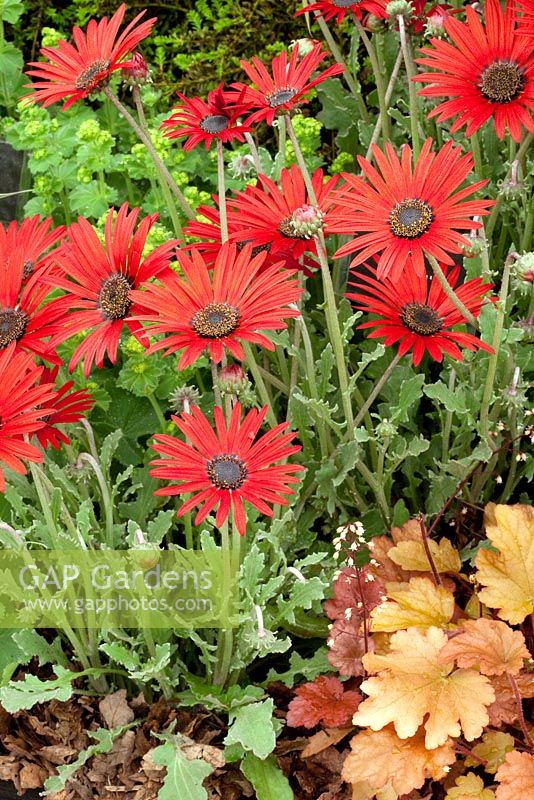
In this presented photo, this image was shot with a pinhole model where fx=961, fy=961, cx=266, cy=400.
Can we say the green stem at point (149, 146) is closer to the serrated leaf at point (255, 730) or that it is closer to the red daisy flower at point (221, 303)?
the red daisy flower at point (221, 303)

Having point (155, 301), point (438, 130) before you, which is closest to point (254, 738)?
point (155, 301)

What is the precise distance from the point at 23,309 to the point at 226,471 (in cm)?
40

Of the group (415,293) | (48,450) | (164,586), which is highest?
(415,293)

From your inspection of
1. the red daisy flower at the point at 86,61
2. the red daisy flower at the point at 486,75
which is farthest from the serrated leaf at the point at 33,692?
the red daisy flower at the point at 486,75

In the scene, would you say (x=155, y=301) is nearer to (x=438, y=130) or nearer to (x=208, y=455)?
(x=208, y=455)

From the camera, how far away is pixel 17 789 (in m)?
1.70

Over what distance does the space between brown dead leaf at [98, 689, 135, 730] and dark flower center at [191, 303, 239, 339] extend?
2.33ft

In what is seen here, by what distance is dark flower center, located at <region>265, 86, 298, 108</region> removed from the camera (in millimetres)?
1585

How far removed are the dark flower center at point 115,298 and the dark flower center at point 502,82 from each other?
0.66m

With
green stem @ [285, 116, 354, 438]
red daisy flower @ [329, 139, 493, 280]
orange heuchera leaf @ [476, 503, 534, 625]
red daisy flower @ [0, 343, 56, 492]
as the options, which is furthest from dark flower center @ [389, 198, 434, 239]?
red daisy flower @ [0, 343, 56, 492]

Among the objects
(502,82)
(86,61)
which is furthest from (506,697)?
(86,61)

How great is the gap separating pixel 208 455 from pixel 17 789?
2.45 ft

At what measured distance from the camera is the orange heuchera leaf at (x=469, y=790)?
1.40 meters

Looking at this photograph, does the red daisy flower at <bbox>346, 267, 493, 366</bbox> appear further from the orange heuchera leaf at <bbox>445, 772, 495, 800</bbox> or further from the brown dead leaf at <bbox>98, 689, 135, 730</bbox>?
the brown dead leaf at <bbox>98, 689, 135, 730</bbox>
